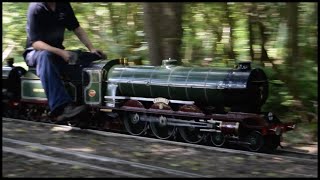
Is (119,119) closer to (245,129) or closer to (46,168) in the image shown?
(245,129)

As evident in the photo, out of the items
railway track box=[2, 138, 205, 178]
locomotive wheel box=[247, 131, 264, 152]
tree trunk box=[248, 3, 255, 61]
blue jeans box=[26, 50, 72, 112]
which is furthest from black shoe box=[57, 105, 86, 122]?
tree trunk box=[248, 3, 255, 61]

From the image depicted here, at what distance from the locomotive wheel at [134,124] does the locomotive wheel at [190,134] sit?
2.38 feet

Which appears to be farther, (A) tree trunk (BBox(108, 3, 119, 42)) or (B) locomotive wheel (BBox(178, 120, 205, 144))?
(A) tree trunk (BBox(108, 3, 119, 42))

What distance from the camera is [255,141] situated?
672 centimetres

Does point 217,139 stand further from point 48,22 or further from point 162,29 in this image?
point 48,22

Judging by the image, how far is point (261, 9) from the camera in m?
9.69

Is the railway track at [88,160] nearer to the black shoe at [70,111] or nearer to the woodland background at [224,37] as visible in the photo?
the black shoe at [70,111]

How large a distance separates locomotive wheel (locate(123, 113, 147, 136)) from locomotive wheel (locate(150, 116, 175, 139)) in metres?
0.21

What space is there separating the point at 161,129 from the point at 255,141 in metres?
1.59

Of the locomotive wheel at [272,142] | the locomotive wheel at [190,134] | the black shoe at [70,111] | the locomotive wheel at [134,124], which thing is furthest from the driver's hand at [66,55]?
the locomotive wheel at [272,142]

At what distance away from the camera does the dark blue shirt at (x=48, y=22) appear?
7953mm

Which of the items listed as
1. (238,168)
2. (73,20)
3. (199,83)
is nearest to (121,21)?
(73,20)

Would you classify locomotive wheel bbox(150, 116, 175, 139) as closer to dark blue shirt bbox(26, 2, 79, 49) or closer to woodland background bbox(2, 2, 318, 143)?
woodland background bbox(2, 2, 318, 143)

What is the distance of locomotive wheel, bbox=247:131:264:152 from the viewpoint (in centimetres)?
665
